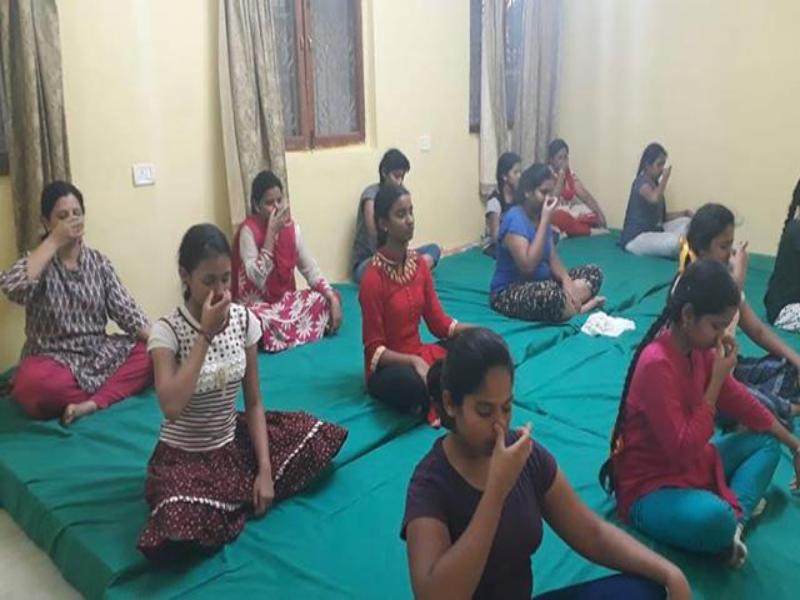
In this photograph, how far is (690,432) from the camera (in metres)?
1.63

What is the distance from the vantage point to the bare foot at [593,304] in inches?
141

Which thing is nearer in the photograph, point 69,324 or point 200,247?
point 200,247

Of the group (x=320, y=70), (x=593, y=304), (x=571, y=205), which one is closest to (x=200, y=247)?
(x=593, y=304)

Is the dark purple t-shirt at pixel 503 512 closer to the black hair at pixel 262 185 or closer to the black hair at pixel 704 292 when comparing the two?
the black hair at pixel 704 292

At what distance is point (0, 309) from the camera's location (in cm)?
307

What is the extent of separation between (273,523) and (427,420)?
2.40 feet

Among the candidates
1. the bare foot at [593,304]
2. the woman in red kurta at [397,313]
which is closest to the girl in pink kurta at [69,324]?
the woman in red kurta at [397,313]

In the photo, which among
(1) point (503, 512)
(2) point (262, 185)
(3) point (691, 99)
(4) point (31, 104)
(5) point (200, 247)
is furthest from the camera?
(3) point (691, 99)

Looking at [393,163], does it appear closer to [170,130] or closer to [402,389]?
[170,130]

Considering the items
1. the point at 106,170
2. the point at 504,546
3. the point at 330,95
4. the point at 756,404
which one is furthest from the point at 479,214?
the point at 504,546

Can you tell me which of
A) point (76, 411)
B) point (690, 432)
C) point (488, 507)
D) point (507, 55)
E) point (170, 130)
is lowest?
point (76, 411)

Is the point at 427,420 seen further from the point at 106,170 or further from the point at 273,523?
the point at 106,170

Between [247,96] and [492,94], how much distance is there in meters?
2.16

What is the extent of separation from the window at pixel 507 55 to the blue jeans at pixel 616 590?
4.35 metres
